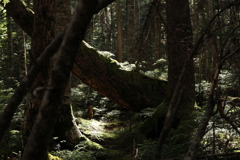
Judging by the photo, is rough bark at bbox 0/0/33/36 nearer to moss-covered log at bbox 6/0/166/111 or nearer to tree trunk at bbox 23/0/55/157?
A: moss-covered log at bbox 6/0/166/111

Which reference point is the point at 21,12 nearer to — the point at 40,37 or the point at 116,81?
the point at 40,37

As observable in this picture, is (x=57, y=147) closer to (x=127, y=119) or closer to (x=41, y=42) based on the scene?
(x=41, y=42)

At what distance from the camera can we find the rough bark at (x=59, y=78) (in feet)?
4.98

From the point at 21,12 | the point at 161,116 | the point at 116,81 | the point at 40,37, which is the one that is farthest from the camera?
the point at 116,81

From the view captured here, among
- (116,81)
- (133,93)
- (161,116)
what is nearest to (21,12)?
(116,81)

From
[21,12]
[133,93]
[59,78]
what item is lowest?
[59,78]

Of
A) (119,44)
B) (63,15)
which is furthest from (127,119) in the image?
(119,44)

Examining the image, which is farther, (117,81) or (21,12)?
(117,81)

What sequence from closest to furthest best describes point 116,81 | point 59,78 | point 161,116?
1. point 59,78
2. point 161,116
3. point 116,81

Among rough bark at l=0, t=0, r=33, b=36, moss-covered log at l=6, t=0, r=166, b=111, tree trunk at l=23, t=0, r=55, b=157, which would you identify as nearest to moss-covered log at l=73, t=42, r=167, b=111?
moss-covered log at l=6, t=0, r=166, b=111

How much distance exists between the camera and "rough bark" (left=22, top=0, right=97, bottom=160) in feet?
4.98

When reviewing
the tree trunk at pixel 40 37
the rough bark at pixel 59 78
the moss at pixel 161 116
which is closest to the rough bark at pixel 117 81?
the moss at pixel 161 116

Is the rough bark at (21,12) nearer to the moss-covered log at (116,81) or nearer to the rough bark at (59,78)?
the moss-covered log at (116,81)

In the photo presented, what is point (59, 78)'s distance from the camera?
1.56m
